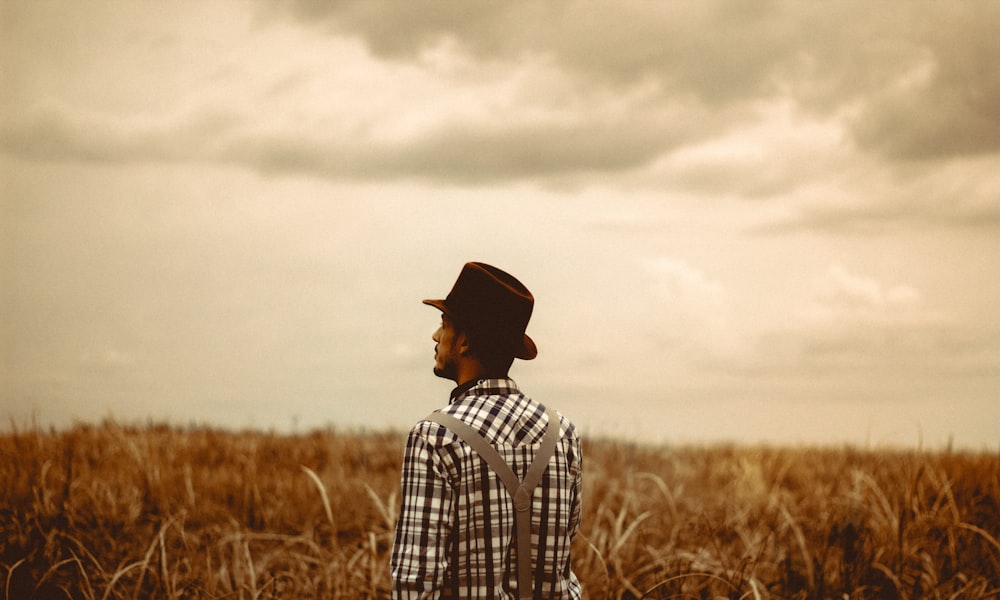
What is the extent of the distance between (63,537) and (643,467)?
7.13 m

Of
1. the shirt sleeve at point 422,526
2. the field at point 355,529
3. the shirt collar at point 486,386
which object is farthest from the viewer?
the field at point 355,529

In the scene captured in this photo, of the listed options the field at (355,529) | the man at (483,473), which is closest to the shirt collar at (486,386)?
the man at (483,473)

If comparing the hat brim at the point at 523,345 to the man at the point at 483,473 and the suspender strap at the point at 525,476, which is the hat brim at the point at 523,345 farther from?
the suspender strap at the point at 525,476

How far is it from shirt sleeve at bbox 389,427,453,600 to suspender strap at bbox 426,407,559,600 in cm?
10

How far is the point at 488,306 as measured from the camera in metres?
2.82

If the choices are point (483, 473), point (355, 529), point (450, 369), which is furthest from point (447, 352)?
point (355, 529)

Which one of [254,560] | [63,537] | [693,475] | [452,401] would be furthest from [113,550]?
[693,475]

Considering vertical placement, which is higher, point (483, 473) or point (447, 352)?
point (447, 352)

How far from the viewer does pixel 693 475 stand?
36.1 ft

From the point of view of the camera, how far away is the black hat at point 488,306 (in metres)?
2.83

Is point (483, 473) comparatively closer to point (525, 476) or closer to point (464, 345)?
point (525, 476)

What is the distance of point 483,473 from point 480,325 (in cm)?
45

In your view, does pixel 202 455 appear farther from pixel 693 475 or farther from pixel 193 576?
pixel 693 475

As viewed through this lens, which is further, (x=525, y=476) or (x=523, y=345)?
(x=523, y=345)
